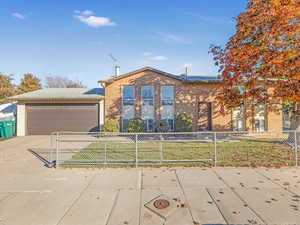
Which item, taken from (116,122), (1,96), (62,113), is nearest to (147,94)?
(116,122)

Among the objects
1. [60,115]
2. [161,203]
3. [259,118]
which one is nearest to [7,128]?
[60,115]

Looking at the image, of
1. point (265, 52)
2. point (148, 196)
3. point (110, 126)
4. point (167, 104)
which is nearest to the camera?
point (148, 196)

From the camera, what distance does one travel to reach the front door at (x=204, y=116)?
1315 cm

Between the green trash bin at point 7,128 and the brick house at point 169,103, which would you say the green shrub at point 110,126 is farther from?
the green trash bin at point 7,128

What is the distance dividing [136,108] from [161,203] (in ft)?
32.8

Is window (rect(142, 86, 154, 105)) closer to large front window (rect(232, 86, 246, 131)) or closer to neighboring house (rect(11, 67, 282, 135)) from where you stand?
neighboring house (rect(11, 67, 282, 135))

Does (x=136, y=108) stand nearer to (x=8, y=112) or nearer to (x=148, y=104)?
(x=148, y=104)

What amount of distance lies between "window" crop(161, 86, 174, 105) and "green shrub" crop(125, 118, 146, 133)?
249 cm

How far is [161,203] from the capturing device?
10.6 ft

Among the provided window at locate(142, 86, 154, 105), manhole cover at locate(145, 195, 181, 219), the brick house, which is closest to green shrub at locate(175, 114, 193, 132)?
the brick house

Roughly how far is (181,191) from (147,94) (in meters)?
9.83

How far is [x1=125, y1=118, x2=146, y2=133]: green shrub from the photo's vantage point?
39.7ft

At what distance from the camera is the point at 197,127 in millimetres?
13055

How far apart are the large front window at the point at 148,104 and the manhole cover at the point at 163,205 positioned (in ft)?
31.3
